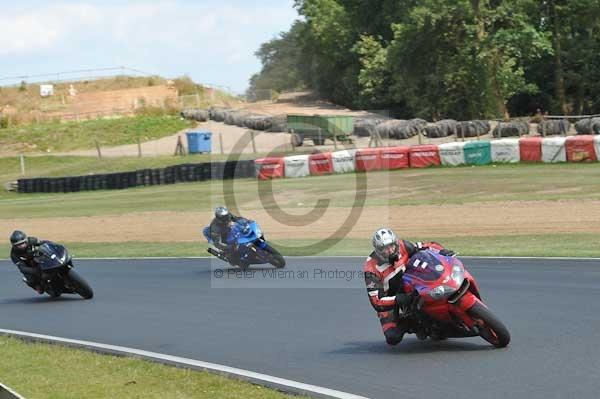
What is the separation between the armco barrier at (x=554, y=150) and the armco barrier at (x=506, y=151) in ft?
4.04

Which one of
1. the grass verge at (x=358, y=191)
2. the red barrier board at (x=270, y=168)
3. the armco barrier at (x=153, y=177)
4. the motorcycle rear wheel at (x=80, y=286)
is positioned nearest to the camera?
the motorcycle rear wheel at (x=80, y=286)

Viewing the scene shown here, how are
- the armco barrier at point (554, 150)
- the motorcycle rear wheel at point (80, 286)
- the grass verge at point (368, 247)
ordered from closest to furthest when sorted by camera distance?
the motorcycle rear wheel at point (80, 286) → the grass verge at point (368, 247) → the armco barrier at point (554, 150)

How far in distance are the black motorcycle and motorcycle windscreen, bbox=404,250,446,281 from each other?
8.28 metres

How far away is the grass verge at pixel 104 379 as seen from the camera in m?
8.63

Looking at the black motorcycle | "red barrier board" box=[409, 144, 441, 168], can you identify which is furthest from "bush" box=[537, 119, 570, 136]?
the black motorcycle

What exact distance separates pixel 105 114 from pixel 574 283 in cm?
7152

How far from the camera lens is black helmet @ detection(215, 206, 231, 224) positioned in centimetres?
1805

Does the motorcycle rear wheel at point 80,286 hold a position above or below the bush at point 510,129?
below

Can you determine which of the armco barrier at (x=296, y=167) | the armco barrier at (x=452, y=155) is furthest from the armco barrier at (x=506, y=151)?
the armco barrier at (x=296, y=167)

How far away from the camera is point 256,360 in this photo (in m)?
10.2

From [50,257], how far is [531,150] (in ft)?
85.1

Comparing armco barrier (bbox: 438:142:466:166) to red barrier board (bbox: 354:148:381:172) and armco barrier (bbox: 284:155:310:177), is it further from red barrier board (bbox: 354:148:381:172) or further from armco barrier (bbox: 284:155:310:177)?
armco barrier (bbox: 284:155:310:177)

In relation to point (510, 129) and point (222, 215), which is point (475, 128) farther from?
point (222, 215)

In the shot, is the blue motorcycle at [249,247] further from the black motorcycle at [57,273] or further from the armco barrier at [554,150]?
the armco barrier at [554,150]
